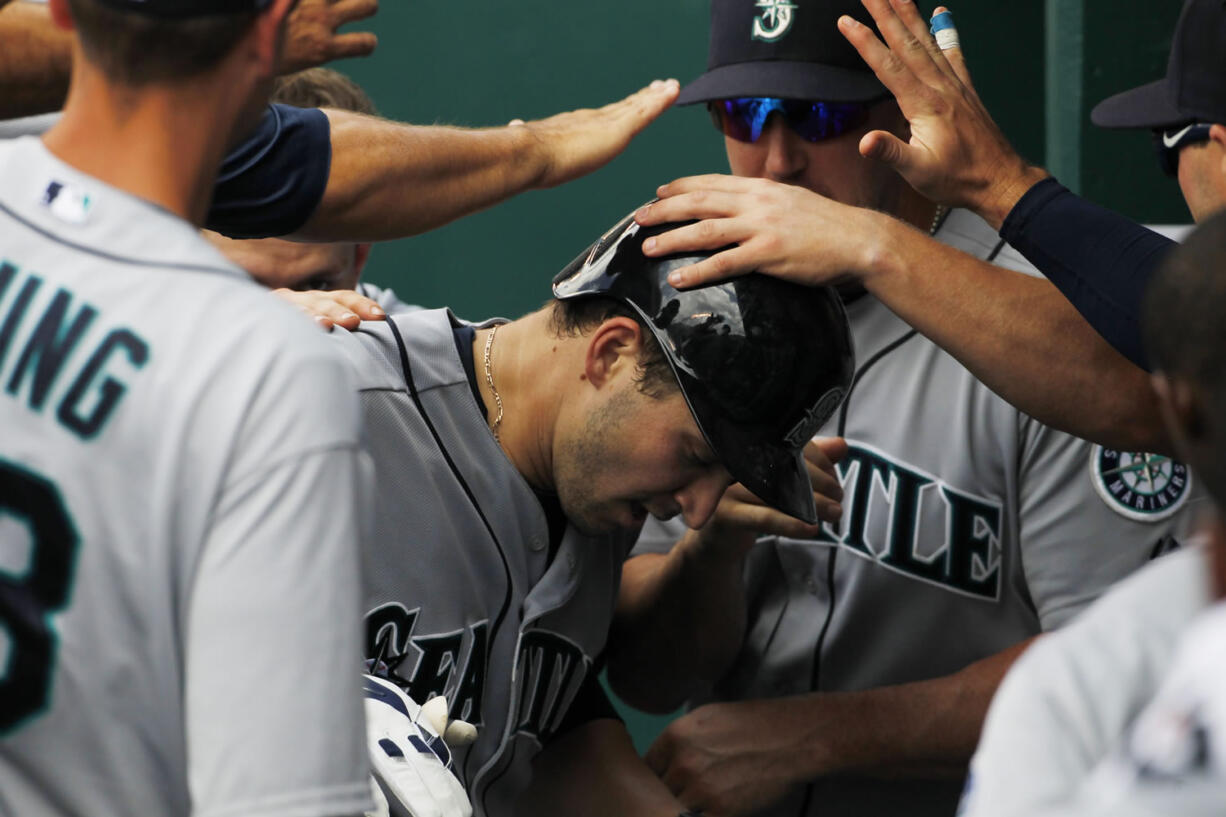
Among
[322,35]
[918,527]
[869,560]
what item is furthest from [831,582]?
[322,35]

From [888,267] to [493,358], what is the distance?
67cm

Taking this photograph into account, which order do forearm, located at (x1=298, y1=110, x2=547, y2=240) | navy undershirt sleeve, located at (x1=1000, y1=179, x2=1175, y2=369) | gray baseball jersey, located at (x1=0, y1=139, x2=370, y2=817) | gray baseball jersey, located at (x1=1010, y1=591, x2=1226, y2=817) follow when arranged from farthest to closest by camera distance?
forearm, located at (x1=298, y1=110, x2=547, y2=240)
navy undershirt sleeve, located at (x1=1000, y1=179, x2=1175, y2=369)
gray baseball jersey, located at (x1=0, y1=139, x2=370, y2=817)
gray baseball jersey, located at (x1=1010, y1=591, x2=1226, y2=817)

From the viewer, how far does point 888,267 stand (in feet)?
6.89

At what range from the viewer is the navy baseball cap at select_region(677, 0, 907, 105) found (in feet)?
8.55

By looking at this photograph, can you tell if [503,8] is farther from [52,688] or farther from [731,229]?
[52,688]

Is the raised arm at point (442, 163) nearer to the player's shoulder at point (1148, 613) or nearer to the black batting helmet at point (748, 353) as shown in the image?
the black batting helmet at point (748, 353)

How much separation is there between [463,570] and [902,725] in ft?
2.68

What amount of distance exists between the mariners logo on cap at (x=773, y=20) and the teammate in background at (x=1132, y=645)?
1.77 m

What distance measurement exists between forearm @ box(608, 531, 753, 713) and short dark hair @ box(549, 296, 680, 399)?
426mm

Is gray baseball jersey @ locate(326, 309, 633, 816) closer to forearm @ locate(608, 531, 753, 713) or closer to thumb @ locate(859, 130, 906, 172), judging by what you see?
forearm @ locate(608, 531, 753, 713)

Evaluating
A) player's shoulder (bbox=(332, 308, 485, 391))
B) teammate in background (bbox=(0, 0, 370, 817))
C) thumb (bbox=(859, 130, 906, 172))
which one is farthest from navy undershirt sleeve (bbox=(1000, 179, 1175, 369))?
teammate in background (bbox=(0, 0, 370, 817))

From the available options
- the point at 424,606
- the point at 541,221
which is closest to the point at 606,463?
the point at 424,606

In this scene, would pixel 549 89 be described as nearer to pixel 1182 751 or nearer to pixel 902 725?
pixel 902 725

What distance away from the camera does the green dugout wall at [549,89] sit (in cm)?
404
